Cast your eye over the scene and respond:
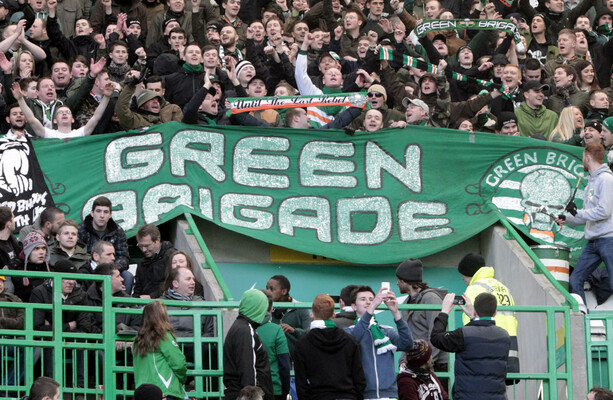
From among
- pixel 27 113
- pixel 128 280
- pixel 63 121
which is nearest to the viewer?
pixel 128 280

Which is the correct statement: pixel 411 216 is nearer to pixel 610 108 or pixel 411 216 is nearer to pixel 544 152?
pixel 544 152

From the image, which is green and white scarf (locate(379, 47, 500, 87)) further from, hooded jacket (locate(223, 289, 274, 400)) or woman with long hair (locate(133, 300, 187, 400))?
woman with long hair (locate(133, 300, 187, 400))

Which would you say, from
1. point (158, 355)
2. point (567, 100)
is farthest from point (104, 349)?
point (567, 100)

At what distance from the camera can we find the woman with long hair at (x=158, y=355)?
1198cm

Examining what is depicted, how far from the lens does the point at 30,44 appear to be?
19188 millimetres

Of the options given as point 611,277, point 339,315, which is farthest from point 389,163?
point 339,315

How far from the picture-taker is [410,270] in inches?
534

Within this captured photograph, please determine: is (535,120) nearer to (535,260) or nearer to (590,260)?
(590,260)

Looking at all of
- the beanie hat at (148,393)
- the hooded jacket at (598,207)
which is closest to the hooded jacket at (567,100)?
the hooded jacket at (598,207)

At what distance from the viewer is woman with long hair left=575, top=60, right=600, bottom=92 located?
20.5 meters

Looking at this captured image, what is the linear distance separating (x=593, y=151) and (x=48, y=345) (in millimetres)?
6520

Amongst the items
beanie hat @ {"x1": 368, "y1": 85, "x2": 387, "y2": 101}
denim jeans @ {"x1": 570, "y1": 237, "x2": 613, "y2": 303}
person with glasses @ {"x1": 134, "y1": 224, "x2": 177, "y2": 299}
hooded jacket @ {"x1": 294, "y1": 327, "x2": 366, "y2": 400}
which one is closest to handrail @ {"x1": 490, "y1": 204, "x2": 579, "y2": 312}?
denim jeans @ {"x1": 570, "y1": 237, "x2": 613, "y2": 303}

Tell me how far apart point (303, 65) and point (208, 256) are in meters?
4.61

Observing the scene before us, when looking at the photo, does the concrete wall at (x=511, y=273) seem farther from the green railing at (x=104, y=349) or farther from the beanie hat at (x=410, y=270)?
the beanie hat at (x=410, y=270)
